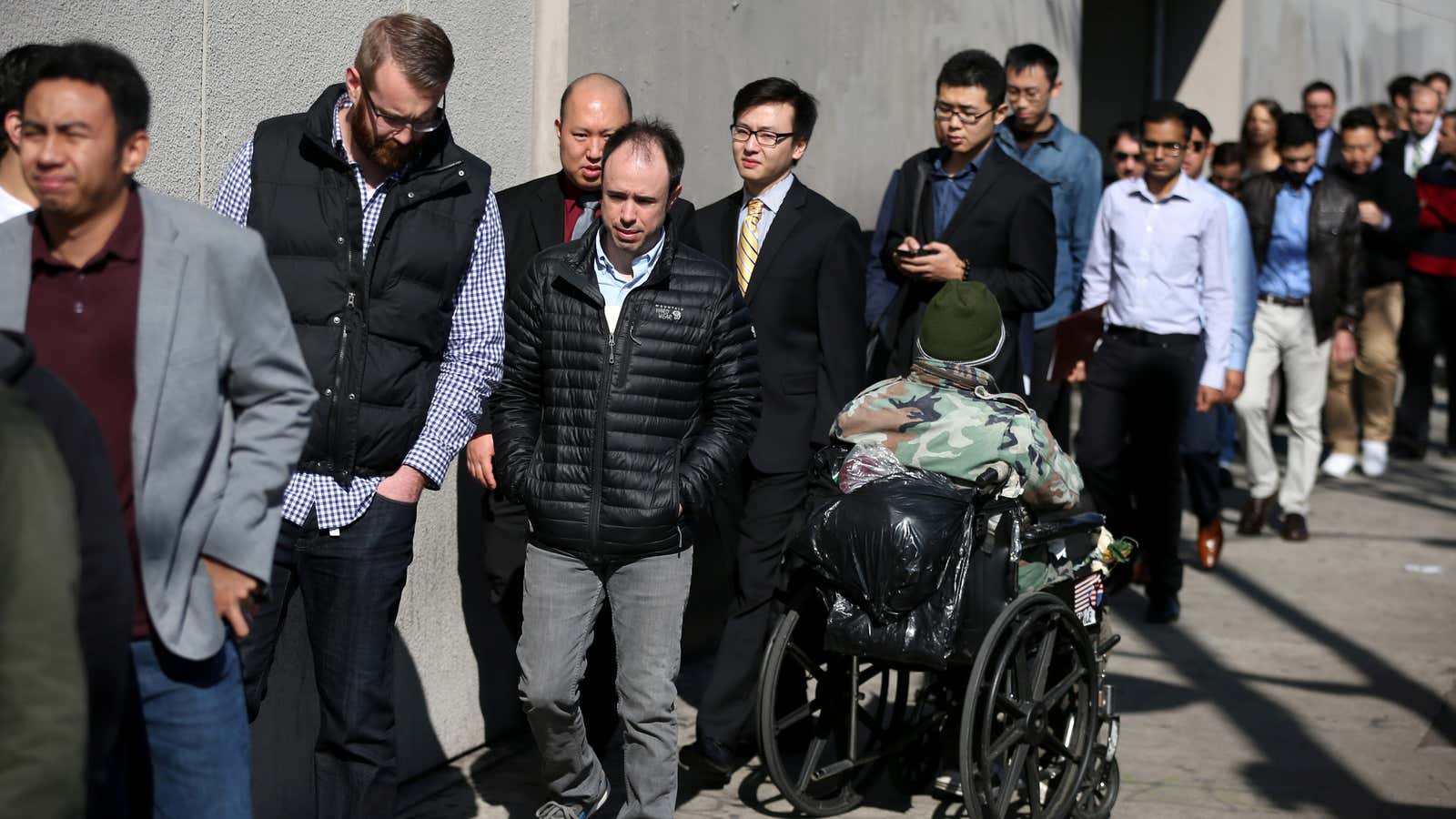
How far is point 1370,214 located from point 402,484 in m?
8.57

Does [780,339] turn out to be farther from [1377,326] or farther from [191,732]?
[1377,326]

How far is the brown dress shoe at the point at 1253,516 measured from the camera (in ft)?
33.1

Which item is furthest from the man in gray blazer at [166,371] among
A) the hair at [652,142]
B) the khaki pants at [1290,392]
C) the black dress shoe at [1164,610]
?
the khaki pants at [1290,392]

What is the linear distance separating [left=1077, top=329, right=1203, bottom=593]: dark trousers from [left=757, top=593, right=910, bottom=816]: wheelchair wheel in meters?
2.76

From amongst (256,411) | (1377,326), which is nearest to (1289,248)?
(1377,326)

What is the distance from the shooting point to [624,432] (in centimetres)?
456

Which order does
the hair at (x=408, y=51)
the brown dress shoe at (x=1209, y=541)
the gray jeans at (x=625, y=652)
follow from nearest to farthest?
1. the hair at (x=408, y=51)
2. the gray jeans at (x=625, y=652)
3. the brown dress shoe at (x=1209, y=541)

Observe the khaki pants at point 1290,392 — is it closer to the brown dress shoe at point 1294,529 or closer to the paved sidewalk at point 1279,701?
the brown dress shoe at point 1294,529

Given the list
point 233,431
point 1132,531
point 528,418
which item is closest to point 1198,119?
point 1132,531

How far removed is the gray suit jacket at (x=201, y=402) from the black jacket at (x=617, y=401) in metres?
1.29

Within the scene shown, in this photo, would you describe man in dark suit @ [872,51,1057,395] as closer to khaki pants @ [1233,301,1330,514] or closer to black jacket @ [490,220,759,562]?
black jacket @ [490,220,759,562]

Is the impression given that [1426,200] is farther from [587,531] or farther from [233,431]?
[233,431]

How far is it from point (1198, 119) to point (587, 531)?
219 inches

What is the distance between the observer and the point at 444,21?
548cm
